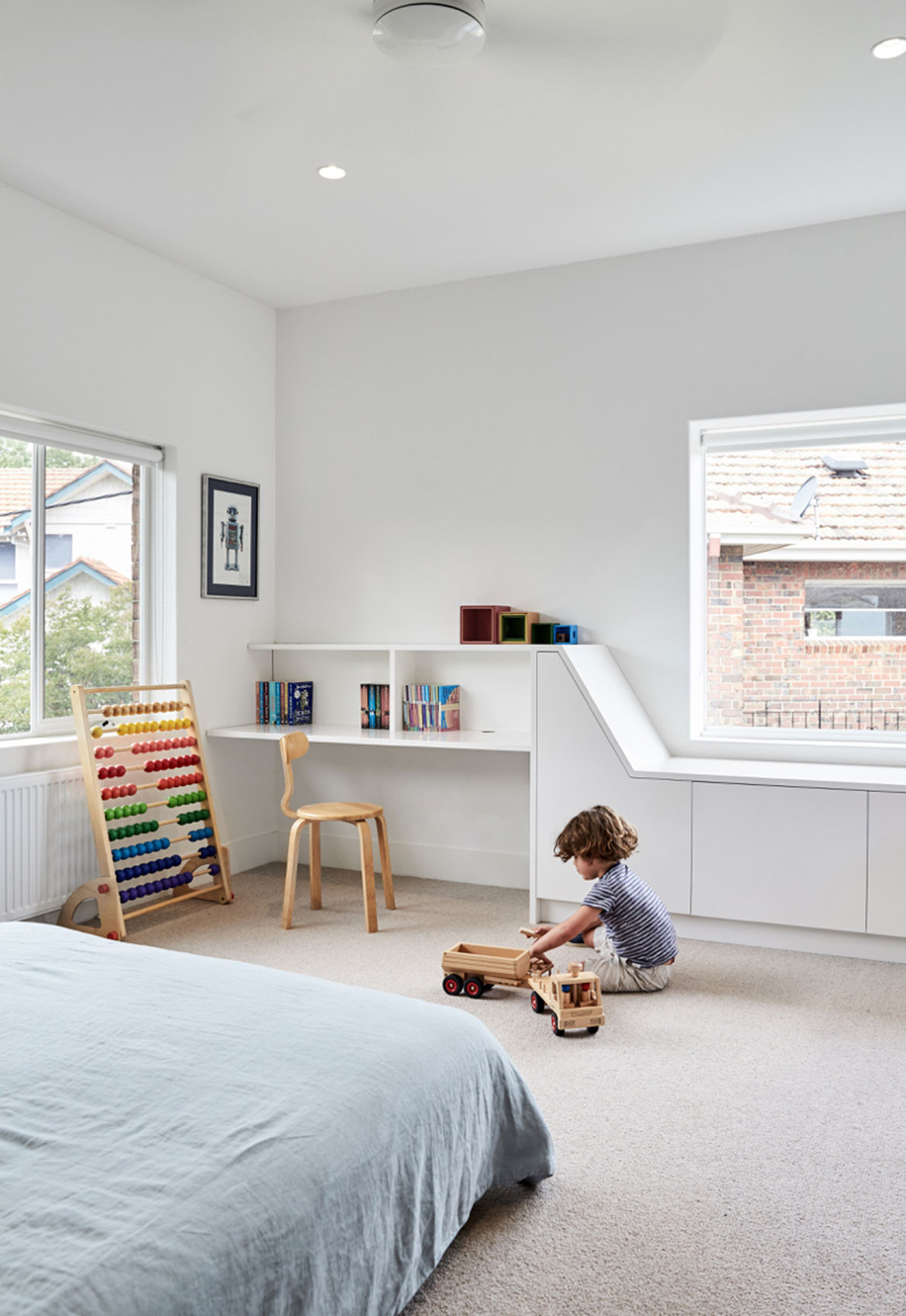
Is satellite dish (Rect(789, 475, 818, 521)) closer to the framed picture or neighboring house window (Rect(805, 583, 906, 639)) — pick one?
neighboring house window (Rect(805, 583, 906, 639))

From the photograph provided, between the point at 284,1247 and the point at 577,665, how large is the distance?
272 cm

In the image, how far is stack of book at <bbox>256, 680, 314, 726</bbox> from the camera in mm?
4742

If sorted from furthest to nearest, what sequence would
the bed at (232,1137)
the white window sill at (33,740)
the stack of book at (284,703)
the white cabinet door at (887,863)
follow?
1. the stack of book at (284,703)
2. the white window sill at (33,740)
3. the white cabinet door at (887,863)
4. the bed at (232,1137)

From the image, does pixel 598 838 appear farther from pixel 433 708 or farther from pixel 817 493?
pixel 817 493

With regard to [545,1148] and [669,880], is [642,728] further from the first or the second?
[545,1148]

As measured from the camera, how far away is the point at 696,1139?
7.23 feet

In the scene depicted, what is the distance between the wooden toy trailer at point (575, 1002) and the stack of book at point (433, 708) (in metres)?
1.73

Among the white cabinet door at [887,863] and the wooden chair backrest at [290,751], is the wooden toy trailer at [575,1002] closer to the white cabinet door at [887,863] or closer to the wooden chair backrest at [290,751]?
the white cabinet door at [887,863]

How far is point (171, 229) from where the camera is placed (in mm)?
3896

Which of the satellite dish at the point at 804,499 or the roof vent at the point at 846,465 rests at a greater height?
the roof vent at the point at 846,465

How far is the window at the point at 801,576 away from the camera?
13.0 ft

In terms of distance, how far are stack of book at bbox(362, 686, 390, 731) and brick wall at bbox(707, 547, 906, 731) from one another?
142cm

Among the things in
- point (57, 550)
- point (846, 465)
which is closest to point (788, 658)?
point (846, 465)

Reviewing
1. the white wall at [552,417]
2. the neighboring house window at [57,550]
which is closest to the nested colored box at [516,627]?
the white wall at [552,417]
